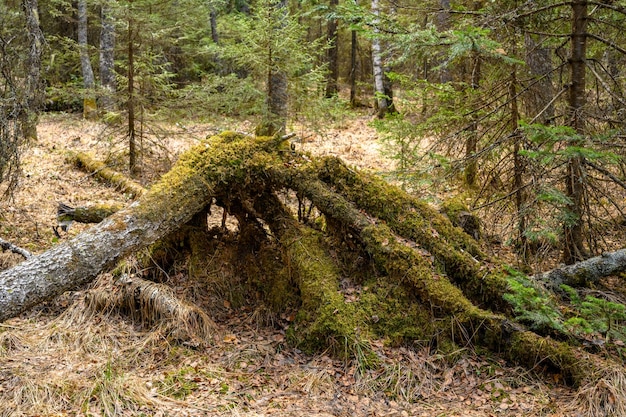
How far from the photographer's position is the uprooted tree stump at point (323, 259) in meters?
4.61

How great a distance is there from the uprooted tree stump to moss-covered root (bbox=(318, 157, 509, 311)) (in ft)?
0.04

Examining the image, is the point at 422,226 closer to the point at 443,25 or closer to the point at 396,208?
the point at 396,208

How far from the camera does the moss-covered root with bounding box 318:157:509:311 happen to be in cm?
527

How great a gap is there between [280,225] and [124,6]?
6638 millimetres

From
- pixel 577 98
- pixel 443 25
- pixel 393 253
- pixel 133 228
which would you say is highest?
pixel 443 25

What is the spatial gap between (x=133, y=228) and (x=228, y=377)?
5.88 feet

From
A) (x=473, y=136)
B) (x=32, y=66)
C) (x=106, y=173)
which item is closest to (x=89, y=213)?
(x=32, y=66)

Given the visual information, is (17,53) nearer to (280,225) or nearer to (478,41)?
(280,225)

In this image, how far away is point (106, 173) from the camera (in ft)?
34.8

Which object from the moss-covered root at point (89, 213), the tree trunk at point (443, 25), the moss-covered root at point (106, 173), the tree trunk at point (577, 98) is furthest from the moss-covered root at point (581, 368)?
the moss-covered root at point (106, 173)

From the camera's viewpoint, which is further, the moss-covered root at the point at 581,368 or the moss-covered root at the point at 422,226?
the moss-covered root at the point at 422,226

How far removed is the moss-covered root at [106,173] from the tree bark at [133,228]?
14.2 ft

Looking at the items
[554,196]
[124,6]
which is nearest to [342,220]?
Answer: [554,196]

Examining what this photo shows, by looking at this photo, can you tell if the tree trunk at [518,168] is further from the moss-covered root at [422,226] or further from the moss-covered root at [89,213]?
the moss-covered root at [89,213]
